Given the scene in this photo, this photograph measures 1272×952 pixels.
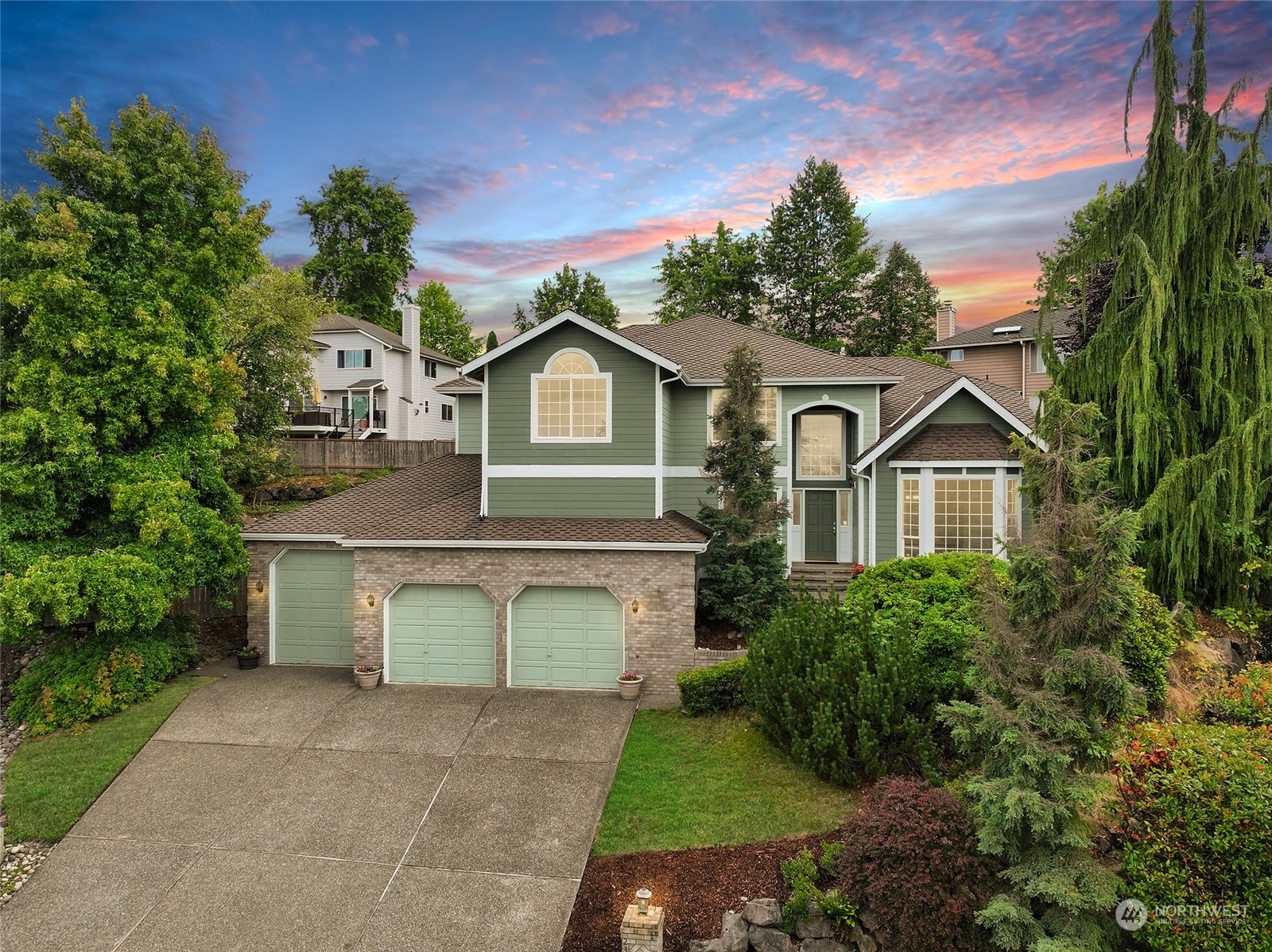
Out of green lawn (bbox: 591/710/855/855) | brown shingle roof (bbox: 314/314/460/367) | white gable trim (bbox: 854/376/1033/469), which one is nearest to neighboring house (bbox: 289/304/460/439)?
brown shingle roof (bbox: 314/314/460/367)

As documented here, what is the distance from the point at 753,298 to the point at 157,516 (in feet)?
104

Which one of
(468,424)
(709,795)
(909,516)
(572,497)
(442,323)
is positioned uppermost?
(442,323)

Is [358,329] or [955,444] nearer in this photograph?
[955,444]

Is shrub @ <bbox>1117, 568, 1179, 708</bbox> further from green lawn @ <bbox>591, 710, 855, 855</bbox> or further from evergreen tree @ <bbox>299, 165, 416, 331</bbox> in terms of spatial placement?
evergreen tree @ <bbox>299, 165, 416, 331</bbox>

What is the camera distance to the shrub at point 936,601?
9375mm

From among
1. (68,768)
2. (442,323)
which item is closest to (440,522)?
(68,768)

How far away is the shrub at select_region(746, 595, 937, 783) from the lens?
8758mm

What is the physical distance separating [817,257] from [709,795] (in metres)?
33.5

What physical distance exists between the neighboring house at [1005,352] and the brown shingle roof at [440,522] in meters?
22.9

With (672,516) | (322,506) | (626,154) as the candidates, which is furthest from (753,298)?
(322,506)

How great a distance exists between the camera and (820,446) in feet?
56.6

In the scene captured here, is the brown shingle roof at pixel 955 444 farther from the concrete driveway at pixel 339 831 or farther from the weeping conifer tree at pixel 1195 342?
the concrete driveway at pixel 339 831

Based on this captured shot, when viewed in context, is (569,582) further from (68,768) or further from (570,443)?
(68,768)

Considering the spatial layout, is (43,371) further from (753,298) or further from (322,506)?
(753,298)
